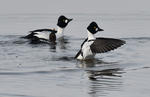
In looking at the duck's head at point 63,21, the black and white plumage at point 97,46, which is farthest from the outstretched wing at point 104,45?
the duck's head at point 63,21

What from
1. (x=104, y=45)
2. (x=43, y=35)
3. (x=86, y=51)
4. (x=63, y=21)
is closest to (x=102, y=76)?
(x=104, y=45)

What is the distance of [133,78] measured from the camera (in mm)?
12188

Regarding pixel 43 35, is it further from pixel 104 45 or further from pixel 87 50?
pixel 104 45

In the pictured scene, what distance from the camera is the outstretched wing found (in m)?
15.5

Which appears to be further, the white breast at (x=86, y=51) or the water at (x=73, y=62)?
the white breast at (x=86, y=51)

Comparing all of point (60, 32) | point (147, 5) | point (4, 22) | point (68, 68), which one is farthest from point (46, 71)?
point (147, 5)

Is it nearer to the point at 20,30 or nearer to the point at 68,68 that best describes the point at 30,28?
the point at 20,30

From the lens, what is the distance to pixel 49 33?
20.8m

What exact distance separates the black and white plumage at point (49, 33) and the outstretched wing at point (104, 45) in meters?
4.65

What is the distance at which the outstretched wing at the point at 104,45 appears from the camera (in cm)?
1552

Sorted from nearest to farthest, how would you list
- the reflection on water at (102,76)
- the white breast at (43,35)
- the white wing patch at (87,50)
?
the reflection on water at (102,76)
the white wing patch at (87,50)
the white breast at (43,35)

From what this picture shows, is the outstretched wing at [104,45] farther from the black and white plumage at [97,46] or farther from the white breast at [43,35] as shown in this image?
the white breast at [43,35]

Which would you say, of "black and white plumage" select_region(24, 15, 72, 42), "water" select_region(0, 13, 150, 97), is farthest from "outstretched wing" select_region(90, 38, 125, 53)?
"black and white plumage" select_region(24, 15, 72, 42)

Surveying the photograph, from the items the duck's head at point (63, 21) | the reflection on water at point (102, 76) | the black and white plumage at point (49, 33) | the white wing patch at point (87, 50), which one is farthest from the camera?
the duck's head at point (63, 21)
